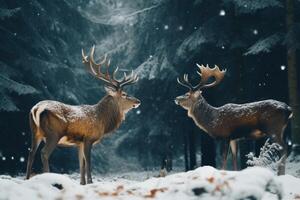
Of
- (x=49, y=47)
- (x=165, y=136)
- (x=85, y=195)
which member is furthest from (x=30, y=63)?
(x=85, y=195)

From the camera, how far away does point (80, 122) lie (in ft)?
31.7

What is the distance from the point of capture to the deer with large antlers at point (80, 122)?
29.9 feet

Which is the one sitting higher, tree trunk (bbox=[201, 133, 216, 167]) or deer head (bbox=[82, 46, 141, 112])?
deer head (bbox=[82, 46, 141, 112])

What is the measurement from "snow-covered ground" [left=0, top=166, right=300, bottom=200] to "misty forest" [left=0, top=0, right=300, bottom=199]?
1577mm

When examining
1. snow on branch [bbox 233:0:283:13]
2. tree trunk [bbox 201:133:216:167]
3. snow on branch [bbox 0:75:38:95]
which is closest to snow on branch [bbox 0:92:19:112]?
snow on branch [bbox 0:75:38:95]

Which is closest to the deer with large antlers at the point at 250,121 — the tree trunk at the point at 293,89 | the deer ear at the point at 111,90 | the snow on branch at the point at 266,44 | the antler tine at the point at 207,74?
the antler tine at the point at 207,74

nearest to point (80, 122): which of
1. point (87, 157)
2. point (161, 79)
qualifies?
point (87, 157)

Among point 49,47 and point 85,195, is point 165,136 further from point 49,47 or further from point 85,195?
point 85,195

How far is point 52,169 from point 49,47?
4683mm

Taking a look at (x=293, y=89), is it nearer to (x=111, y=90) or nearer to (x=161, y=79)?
(x=161, y=79)

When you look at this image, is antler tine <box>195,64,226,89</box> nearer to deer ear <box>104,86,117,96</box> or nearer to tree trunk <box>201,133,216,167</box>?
deer ear <box>104,86,117,96</box>

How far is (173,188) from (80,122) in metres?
4.48

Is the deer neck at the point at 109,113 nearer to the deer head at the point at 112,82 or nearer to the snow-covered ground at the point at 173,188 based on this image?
the deer head at the point at 112,82

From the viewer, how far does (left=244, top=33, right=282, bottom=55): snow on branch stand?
14.5 meters
